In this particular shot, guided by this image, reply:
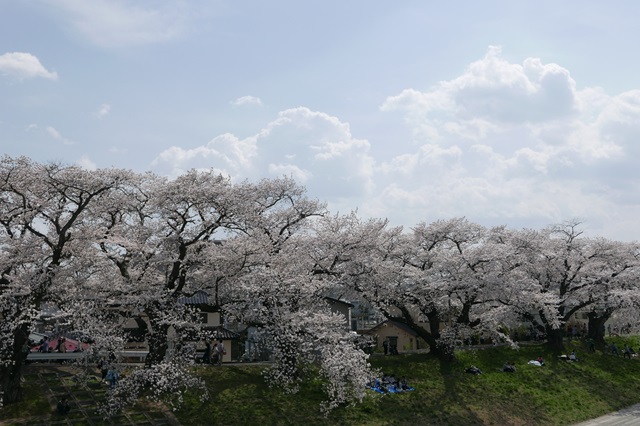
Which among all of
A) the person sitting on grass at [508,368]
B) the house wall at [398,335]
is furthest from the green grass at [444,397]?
the house wall at [398,335]

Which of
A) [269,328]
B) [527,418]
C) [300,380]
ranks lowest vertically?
[527,418]

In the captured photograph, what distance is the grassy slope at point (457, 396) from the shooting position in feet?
102

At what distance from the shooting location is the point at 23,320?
27109mm

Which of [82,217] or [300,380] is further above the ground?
[82,217]

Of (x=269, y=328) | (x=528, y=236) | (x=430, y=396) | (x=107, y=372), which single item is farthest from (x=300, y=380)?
(x=528, y=236)

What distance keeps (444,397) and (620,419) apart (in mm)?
12087

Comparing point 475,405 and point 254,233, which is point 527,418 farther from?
point 254,233

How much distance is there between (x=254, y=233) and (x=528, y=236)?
28.9 meters

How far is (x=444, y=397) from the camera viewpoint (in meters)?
36.5

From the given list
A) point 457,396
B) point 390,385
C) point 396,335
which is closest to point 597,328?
point 396,335

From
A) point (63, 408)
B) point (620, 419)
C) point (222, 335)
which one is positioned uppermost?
point (222, 335)

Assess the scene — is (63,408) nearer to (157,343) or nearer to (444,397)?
(157,343)

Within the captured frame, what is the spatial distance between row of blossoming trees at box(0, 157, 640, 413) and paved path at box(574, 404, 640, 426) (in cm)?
894

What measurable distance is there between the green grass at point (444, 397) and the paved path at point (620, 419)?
67cm
